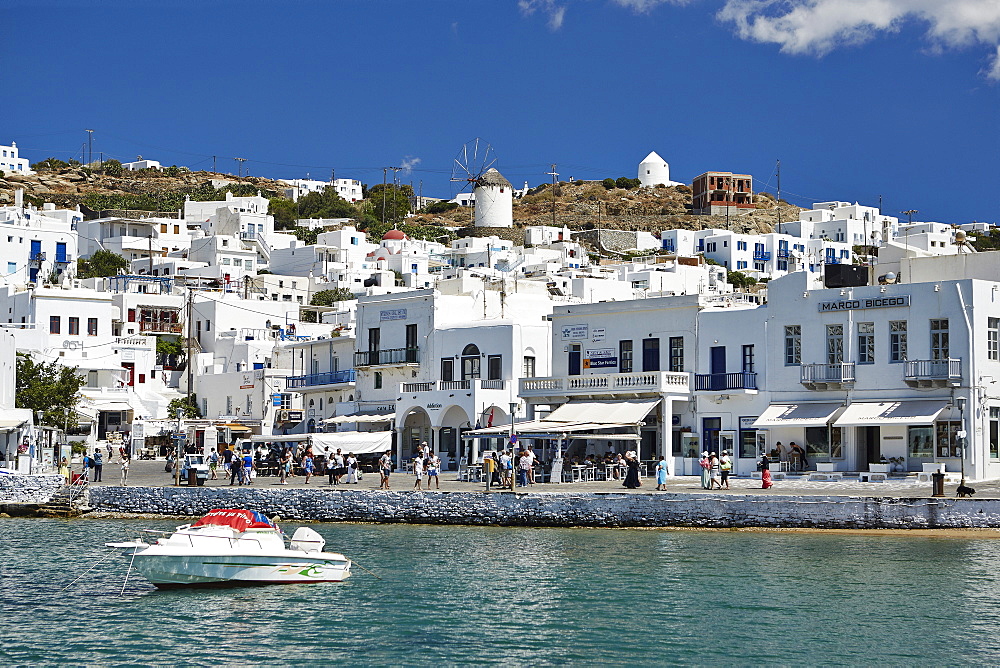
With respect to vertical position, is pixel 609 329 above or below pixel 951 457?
above

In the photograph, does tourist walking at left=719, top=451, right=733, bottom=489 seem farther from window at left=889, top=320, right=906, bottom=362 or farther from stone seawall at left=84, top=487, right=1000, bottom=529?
window at left=889, top=320, right=906, bottom=362

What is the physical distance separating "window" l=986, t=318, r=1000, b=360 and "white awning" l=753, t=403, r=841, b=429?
A: 4.69 meters

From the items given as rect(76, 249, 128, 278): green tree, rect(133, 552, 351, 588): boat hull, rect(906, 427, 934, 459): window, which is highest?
rect(76, 249, 128, 278): green tree

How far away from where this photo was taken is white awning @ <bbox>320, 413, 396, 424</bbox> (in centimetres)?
5331

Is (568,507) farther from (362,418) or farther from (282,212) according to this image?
(282,212)

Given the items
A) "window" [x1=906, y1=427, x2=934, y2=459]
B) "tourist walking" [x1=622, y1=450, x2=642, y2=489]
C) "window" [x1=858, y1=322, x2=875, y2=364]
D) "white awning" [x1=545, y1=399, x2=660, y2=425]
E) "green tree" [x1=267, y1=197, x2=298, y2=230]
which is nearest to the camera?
"tourist walking" [x1=622, y1=450, x2=642, y2=489]

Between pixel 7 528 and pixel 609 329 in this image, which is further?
pixel 609 329

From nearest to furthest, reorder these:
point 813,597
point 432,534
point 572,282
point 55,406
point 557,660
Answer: point 557,660 → point 813,597 → point 432,534 → point 55,406 → point 572,282

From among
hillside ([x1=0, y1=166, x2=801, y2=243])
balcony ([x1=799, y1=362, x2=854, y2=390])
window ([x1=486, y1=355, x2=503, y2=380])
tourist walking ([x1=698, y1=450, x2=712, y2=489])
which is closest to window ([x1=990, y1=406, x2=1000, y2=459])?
balcony ([x1=799, y1=362, x2=854, y2=390])

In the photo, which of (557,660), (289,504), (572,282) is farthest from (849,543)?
(572,282)

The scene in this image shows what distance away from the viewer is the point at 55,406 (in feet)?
204

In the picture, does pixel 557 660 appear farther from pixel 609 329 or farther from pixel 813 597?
pixel 609 329

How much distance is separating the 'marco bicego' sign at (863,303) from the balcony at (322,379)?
2237 cm

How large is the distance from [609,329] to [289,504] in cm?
1420
